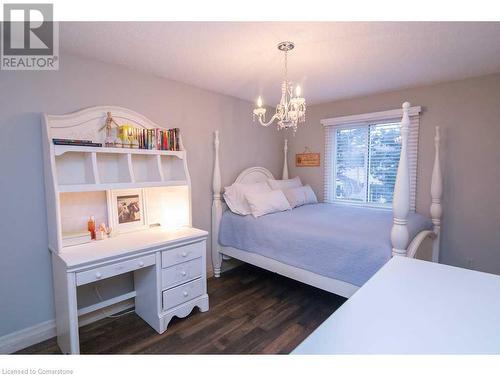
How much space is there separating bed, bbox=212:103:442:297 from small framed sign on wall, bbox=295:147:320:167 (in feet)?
2.69

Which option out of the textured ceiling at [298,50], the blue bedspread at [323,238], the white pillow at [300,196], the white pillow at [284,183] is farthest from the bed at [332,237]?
the textured ceiling at [298,50]

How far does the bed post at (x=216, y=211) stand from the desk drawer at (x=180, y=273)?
0.77 m

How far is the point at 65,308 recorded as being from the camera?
1.73m

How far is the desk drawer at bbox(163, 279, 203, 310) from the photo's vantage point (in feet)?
6.93

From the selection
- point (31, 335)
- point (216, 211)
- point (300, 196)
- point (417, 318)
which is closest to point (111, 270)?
point (31, 335)

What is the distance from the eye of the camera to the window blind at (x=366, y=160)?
3.23 m

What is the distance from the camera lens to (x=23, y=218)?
1.90m

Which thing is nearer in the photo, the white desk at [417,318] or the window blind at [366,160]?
the white desk at [417,318]

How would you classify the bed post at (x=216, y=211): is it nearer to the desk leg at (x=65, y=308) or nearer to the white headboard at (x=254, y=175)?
the white headboard at (x=254, y=175)

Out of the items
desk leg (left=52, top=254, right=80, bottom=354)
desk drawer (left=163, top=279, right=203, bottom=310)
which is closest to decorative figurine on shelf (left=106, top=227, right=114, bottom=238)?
desk leg (left=52, top=254, right=80, bottom=354)

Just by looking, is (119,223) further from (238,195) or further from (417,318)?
(417,318)

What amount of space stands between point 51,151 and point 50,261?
0.87 metres

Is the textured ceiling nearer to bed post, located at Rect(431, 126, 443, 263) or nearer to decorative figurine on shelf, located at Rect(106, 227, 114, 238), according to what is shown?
bed post, located at Rect(431, 126, 443, 263)
